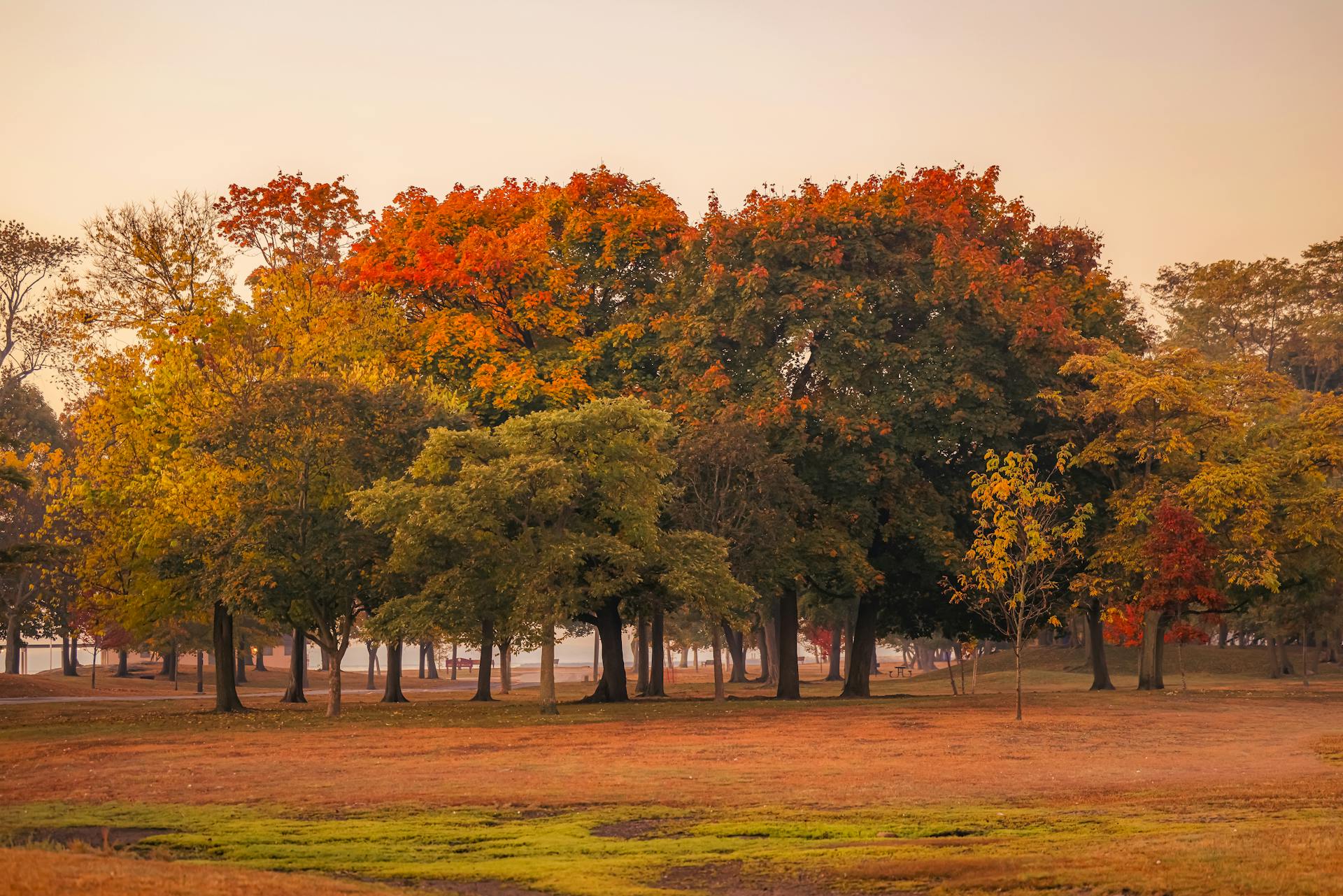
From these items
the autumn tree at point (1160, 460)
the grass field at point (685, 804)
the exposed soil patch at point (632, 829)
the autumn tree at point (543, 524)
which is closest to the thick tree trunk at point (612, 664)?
the autumn tree at point (543, 524)

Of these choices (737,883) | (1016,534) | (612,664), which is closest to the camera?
(737,883)

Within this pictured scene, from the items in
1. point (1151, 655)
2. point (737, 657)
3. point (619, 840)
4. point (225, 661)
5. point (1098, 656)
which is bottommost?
point (737, 657)

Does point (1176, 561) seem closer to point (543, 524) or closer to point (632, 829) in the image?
point (543, 524)

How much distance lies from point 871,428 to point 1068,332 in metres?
9.01

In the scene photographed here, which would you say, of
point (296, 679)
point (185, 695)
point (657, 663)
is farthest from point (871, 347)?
point (185, 695)

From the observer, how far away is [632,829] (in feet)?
61.9

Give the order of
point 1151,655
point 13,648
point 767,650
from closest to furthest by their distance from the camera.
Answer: point 1151,655 → point 13,648 → point 767,650

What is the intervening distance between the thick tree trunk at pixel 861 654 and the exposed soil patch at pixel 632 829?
36034 mm

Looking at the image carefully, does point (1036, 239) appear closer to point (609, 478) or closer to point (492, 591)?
point (609, 478)

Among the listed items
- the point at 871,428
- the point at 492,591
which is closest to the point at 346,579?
the point at 492,591

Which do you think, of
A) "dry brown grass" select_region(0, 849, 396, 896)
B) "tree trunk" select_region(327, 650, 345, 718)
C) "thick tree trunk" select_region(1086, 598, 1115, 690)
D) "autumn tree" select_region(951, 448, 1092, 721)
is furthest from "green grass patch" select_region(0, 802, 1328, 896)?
"thick tree trunk" select_region(1086, 598, 1115, 690)

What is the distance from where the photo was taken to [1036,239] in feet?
187

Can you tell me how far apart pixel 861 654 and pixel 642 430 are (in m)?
18.8

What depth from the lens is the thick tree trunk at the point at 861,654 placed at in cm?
5516
